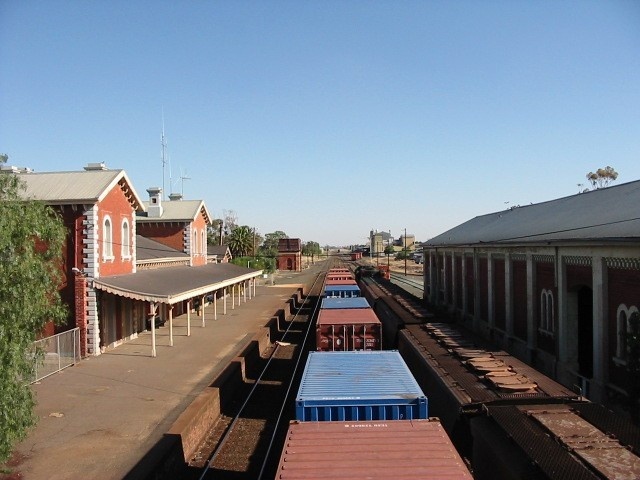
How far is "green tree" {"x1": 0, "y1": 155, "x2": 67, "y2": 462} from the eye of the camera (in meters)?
9.34

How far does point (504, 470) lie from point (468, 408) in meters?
1.80

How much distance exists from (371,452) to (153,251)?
29558 millimetres

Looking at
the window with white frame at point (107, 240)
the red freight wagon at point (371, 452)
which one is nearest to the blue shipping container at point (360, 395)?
the red freight wagon at point (371, 452)

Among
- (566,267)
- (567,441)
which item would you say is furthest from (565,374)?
(567,441)

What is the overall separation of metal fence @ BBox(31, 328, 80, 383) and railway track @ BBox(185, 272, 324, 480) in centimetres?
658

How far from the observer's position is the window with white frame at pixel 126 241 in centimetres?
2541

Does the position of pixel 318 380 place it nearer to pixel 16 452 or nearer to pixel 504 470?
pixel 504 470

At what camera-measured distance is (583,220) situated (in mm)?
17016

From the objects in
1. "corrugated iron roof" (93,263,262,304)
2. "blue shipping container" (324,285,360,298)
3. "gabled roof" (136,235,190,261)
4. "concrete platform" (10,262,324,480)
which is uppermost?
"gabled roof" (136,235,190,261)

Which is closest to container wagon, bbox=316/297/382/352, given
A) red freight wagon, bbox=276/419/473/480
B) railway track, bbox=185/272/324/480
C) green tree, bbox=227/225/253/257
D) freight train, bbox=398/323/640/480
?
railway track, bbox=185/272/324/480

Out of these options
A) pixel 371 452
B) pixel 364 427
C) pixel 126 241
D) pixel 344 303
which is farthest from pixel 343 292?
pixel 371 452

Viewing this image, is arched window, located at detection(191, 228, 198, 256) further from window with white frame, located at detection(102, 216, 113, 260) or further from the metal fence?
the metal fence

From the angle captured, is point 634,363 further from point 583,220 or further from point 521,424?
point 583,220

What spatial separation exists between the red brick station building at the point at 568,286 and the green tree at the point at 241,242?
246 ft
